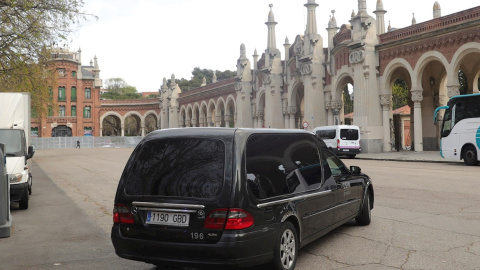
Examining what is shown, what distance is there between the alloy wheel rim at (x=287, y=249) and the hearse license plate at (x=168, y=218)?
41.6 inches

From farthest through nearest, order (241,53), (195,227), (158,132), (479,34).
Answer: (241,53) → (479,34) → (158,132) → (195,227)

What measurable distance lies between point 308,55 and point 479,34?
15.8 m

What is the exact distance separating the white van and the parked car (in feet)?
81.9

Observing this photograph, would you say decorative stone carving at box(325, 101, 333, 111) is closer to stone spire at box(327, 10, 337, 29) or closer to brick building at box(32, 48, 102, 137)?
stone spire at box(327, 10, 337, 29)

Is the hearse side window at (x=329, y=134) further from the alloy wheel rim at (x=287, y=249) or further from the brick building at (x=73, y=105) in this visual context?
the brick building at (x=73, y=105)

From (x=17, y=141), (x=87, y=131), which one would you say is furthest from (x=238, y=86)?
(x=17, y=141)

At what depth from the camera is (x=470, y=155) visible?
66.8 feet

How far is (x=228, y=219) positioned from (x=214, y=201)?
22cm

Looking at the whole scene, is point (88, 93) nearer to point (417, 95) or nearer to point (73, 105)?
point (73, 105)

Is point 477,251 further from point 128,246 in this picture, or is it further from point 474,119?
point 474,119

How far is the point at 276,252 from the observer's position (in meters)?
4.62

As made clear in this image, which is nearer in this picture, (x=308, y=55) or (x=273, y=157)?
(x=273, y=157)

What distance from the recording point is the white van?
29.6 m

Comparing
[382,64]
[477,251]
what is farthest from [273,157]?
[382,64]
